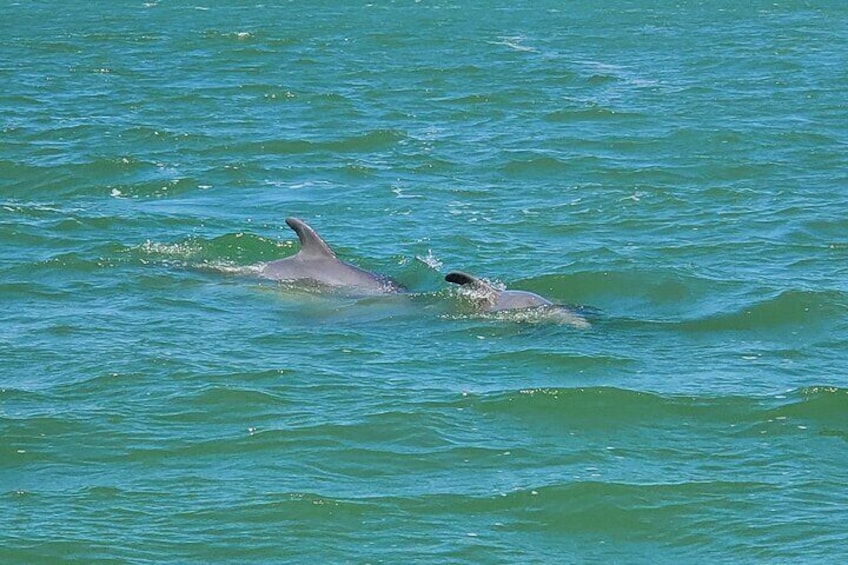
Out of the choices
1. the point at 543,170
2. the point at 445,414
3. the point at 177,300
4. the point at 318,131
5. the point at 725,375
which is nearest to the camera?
the point at 445,414

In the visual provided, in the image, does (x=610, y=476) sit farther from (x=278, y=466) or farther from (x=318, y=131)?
(x=318, y=131)

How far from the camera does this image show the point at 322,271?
60.2 ft

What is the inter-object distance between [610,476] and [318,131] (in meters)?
16.6

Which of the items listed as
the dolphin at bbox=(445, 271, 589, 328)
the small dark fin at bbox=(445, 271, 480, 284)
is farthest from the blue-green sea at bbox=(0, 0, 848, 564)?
the small dark fin at bbox=(445, 271, 480, 284)

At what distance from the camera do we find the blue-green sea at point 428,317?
41.2 ft

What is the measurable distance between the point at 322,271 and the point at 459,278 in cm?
201

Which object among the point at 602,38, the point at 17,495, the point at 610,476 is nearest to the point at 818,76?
the point at 602,38

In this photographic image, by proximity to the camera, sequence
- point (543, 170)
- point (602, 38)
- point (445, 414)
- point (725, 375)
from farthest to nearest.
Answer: point (602, 38) < point (543, 170) < point (725, 375) < point (445, 414)

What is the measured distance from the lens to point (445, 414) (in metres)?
14.7

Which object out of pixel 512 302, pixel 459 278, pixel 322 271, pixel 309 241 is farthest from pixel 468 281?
pixel 309 241

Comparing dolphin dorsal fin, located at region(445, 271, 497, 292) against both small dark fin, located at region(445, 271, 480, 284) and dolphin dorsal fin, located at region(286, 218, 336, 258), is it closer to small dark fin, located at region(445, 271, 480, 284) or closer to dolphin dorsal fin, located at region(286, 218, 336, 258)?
small dark fin, located at region(445, 271, 480, 284)

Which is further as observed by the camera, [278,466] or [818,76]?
[818,76]

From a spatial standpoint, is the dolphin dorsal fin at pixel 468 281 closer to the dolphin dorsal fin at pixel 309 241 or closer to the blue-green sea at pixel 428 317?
the blue-green sea at pixel 428 317

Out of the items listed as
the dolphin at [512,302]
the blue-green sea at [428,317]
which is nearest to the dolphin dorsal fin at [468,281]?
the dolphin at [512,302]
